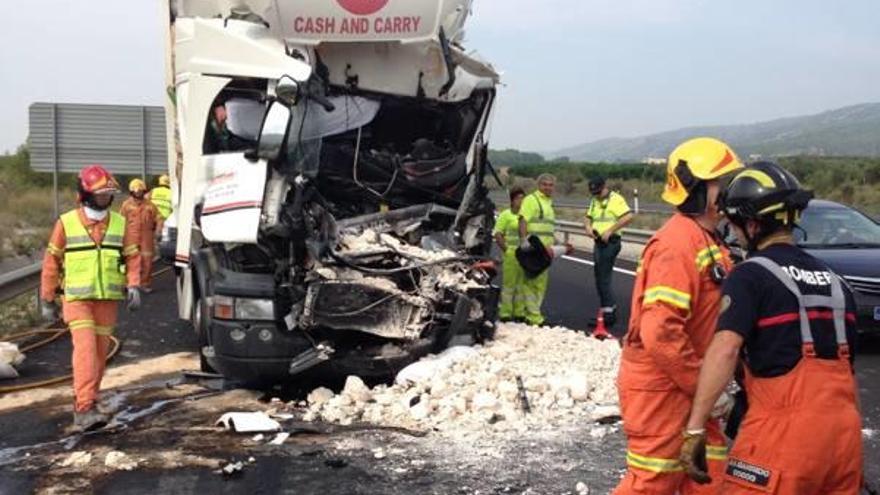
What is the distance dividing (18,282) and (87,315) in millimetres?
3716

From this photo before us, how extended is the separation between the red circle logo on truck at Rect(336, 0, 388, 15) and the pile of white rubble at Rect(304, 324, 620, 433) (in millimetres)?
2619

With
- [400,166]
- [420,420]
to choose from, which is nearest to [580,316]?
[400,166]

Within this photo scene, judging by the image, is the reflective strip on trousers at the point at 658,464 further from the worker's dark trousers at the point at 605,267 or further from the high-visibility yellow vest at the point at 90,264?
the worker's dark trousers at the point at 605,267

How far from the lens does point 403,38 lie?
7.52m

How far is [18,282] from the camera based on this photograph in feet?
32.3

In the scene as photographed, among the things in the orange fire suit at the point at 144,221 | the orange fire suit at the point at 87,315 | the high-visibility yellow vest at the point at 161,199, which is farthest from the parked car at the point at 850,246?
the high-visibility yellow vest at the point at 161,199

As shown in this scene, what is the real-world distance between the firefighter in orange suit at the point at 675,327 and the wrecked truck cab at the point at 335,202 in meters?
3.39

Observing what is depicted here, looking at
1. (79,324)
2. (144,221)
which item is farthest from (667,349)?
(144,221)

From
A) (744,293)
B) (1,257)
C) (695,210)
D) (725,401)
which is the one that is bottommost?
(1,257)

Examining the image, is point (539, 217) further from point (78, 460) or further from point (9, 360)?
point (78, 460)

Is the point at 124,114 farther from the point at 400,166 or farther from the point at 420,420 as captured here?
the point at 420,420

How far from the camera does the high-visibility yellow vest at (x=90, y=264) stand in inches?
260

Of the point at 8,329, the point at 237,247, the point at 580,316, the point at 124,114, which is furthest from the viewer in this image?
the point at 124,114

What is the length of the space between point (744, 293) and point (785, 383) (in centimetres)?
31
